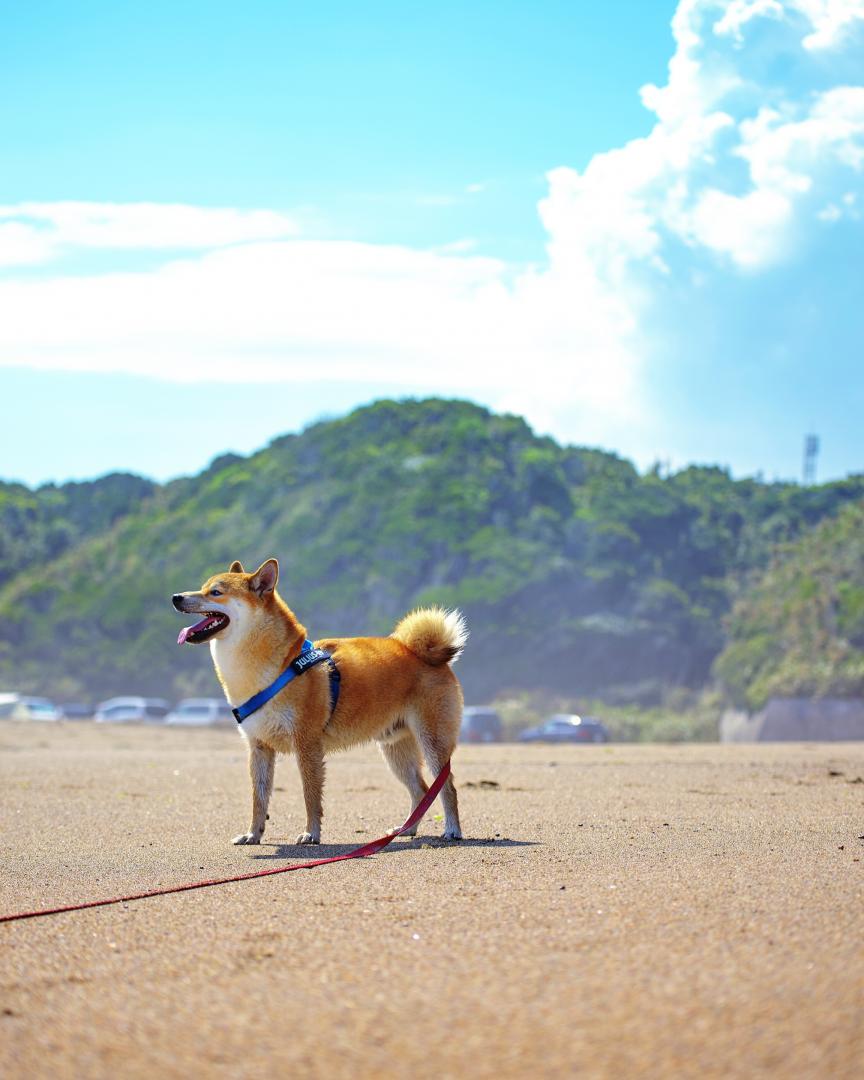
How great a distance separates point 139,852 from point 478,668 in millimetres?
67877

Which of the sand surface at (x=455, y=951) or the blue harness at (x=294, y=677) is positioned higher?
the blue harness at (x=294, y=677)

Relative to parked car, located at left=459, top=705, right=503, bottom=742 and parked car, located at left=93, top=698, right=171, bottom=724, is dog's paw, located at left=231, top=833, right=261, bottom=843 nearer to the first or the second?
parked car, located at left=459, top=705, right=503, bottom=742

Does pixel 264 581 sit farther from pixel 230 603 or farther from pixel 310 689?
pixel 310 689

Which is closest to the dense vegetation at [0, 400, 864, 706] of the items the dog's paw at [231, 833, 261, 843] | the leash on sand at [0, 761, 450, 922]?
the leash on sand at [0, 761, 450, 922]

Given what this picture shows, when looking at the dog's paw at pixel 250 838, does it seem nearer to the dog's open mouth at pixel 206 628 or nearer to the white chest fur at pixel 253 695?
the white chest fur at pixel 253 695

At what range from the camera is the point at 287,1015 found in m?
4.97

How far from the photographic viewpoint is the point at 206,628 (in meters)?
10.1

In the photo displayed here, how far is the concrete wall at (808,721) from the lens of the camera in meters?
41.4

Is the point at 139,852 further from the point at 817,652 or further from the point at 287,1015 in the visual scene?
the point at 817,652

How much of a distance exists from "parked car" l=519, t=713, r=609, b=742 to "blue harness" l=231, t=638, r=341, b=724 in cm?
3393

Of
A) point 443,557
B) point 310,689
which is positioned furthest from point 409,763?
point 443,557

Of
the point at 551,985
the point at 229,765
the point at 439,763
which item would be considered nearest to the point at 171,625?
the point at 229,765

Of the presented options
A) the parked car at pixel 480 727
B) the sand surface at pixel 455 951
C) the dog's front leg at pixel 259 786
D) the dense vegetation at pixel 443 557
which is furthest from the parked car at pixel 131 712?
the dog's front leg at pixel 259 786

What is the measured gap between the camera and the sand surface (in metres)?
4.55
